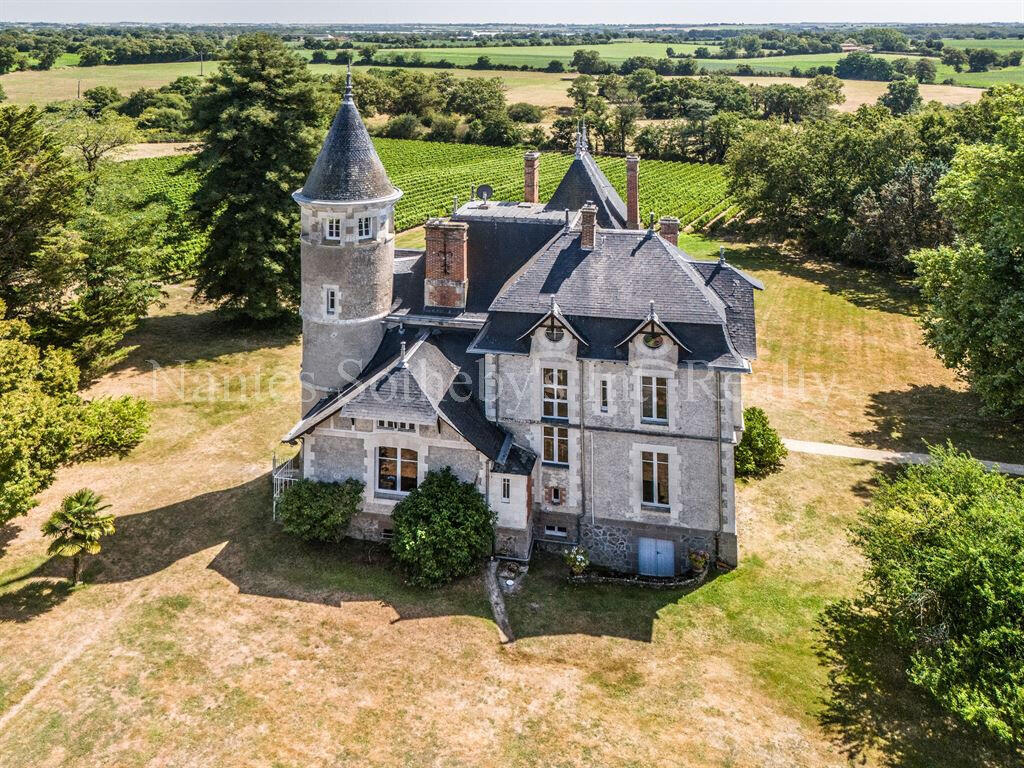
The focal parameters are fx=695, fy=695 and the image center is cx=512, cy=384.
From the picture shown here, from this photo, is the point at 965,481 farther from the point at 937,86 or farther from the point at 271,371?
the point at 937,86

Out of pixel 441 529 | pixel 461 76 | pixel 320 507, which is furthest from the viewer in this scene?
pixel 461 76

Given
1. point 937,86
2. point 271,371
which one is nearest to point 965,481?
point 271,371

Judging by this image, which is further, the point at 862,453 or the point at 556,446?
the point at 862,453

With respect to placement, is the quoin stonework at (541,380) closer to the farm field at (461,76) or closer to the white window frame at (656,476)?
the white window frame at (656,476)

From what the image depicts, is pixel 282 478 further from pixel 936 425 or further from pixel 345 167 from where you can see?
pixel 936 425

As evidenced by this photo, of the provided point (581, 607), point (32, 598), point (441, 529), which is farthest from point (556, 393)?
point (32, 598)

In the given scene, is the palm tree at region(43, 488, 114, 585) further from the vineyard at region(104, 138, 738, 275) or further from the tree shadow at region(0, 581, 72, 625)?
the vineyard at region(104, 138, 738, 275)
